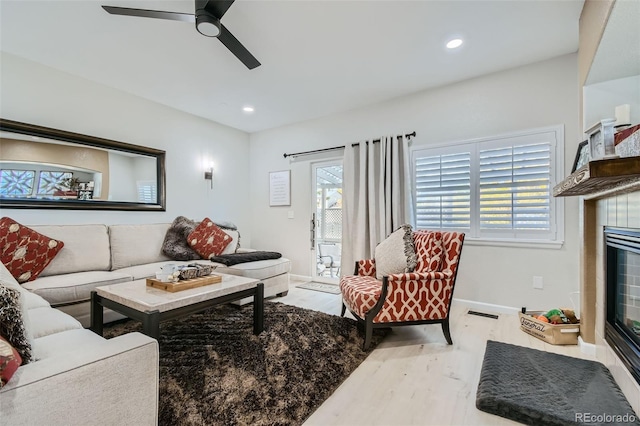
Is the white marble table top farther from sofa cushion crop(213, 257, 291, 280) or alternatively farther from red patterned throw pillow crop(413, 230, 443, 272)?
red patterned throw pillow crop(413, 230, 443, 272)

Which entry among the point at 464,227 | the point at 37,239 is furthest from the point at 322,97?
the point at 37,239

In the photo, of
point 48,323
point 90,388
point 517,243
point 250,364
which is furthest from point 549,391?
point 48,323

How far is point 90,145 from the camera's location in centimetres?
319

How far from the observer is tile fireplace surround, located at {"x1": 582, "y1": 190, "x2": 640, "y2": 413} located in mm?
1527

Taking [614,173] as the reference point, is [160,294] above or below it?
below

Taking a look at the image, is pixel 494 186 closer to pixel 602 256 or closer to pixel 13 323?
pixel 602 256

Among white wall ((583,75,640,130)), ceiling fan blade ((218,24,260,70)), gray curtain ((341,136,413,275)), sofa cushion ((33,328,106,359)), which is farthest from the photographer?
gray curtain ((341,136,413,275))

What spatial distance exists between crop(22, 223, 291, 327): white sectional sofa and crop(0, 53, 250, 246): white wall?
11.6 inches

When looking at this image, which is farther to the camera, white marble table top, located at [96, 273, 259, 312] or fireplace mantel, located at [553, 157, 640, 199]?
white marble table top, located at [96, 273, 259, 312]

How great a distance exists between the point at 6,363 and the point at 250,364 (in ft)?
4.52

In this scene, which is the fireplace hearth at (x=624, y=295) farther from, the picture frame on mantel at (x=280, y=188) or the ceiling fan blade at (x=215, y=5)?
the picture frame on mantel at (x=280, y=188)

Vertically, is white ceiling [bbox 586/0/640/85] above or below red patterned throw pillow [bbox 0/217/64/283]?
above

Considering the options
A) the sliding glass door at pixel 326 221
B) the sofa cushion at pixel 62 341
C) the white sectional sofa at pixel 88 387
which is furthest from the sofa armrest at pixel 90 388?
the sliding glass door at pixel 326 221

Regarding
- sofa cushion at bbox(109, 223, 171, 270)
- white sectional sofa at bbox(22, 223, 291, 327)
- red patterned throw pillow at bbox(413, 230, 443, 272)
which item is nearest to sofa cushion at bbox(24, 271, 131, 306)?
white sectional sofa at bbox(22, 223, 291, 327)
